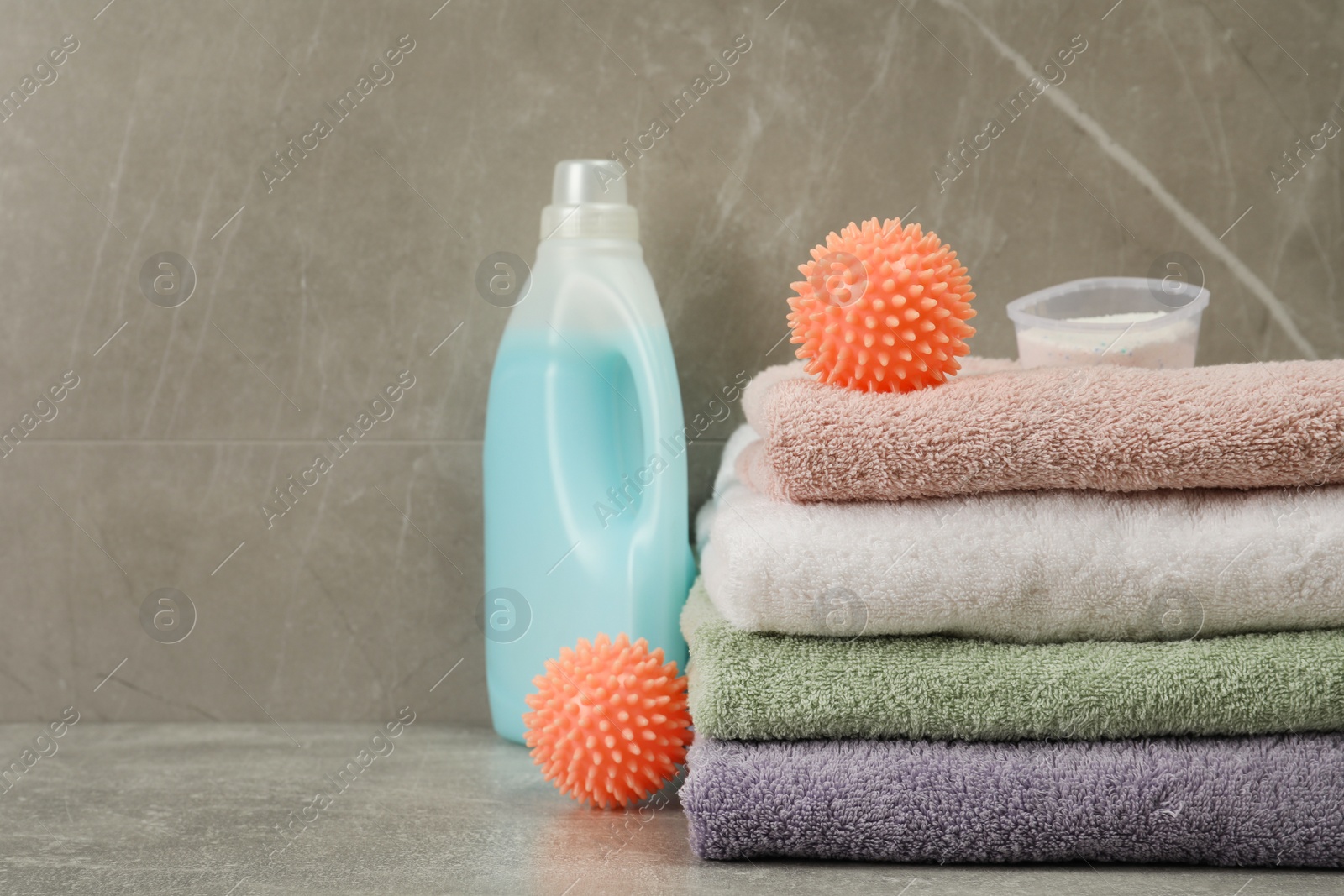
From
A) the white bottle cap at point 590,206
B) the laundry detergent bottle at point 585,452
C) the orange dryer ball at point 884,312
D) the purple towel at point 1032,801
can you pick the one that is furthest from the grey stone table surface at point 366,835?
the white bottle cap at point 590,206

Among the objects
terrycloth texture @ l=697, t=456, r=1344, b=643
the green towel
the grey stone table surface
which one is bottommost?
the grey stone table surface

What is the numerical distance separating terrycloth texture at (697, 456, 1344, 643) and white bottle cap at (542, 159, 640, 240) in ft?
0.96

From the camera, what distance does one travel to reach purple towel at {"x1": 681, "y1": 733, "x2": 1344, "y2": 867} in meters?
0.56

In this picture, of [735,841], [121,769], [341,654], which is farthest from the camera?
[341,654]

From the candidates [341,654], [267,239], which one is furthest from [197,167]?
[341,654]

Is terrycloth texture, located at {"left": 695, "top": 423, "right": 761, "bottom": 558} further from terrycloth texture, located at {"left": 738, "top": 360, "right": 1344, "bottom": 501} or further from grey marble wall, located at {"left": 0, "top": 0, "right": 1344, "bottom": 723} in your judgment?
terrycloth texture, located at {"left": 738, "top": 360, "right": 1344, "bottom": 501}

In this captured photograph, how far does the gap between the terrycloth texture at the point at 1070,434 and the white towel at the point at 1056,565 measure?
0.01m

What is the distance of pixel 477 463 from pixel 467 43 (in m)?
0.34

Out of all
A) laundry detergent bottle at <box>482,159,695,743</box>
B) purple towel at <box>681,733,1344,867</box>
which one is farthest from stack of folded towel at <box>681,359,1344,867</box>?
laundry detergent bottle at <box>482,159,695,743</box>

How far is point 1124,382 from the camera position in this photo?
588 mm

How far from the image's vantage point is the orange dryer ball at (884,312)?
1.99 feet

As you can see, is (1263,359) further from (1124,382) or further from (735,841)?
(735,841)

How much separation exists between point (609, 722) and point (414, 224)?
453 millimetres

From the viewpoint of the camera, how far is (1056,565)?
58 cm
